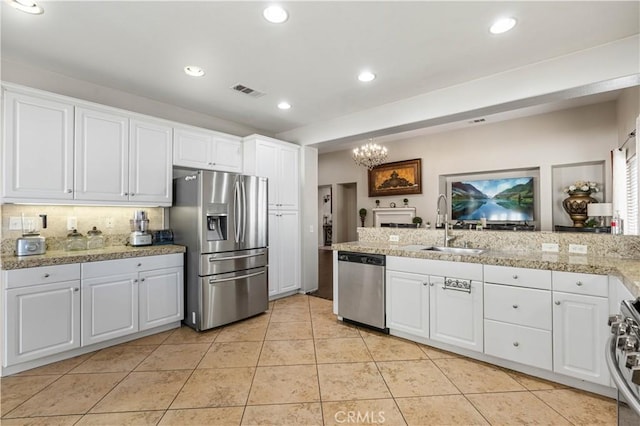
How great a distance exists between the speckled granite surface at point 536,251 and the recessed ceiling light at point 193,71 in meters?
2.29

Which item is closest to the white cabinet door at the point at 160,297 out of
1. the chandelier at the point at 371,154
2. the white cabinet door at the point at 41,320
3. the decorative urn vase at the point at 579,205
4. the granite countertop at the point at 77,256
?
the granite countertop at the point at 77,256

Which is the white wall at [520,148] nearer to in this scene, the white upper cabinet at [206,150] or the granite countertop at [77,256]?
the white upper cabinet at [206,150]

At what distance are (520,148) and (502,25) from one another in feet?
14.4

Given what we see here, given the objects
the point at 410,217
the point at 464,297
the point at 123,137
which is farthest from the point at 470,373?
the point at 410,217

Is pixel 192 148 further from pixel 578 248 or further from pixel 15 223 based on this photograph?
pixel 578 248

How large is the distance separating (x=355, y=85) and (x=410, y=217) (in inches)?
180

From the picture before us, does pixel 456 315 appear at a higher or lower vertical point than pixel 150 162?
lower

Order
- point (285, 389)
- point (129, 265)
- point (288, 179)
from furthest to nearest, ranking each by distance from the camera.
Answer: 1. point (288, 179)
2. point (129, 265)
3. point (285, 389)

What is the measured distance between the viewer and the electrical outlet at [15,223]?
8.85 ft

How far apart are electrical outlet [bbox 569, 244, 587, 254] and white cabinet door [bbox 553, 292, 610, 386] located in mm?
684

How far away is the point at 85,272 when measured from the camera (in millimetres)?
2625

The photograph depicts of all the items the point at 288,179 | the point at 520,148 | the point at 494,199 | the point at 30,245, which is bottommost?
the point at 30,245

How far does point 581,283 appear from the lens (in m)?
2.07

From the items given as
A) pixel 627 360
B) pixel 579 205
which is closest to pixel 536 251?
pixel 627 360
